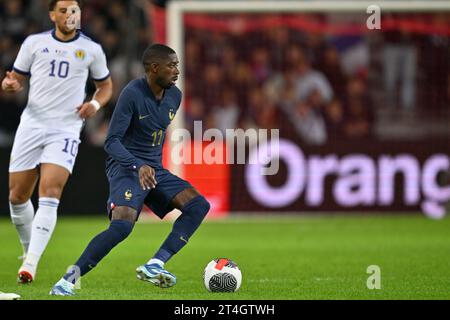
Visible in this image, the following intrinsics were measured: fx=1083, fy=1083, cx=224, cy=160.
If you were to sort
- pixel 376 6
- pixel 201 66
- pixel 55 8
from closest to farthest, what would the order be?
pixel 55 8 < pixel 376 6 < pixel 201 66

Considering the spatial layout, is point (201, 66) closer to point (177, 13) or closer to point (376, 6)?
point (177, 13)

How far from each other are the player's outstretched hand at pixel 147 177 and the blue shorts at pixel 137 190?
0.34 m

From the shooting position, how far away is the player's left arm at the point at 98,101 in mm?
9320

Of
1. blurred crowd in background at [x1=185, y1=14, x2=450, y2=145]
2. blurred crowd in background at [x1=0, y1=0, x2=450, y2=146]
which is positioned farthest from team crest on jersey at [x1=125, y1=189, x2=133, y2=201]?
blurred crowd in background at [x1=185, y1=14, x2=450, y2=145]

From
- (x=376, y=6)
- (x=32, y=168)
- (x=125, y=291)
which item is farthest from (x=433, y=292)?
(x=376, y=6)

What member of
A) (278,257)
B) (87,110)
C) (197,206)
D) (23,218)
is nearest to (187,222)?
(197,206)

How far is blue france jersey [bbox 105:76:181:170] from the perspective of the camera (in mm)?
7852

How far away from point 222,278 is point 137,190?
0.91 meters

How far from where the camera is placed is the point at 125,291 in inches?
320

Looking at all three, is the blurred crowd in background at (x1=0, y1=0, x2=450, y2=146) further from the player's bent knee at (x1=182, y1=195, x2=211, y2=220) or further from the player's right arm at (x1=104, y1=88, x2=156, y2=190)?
the player's right arm at (x1=104, y1=88, x2=156, y2=190)

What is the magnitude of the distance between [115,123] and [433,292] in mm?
2663

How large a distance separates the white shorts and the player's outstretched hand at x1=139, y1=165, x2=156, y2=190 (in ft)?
5.83

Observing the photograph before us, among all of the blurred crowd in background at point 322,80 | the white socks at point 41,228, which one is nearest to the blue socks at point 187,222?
the white socks at point 41,228

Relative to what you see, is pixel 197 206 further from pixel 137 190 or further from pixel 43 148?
pixel 43 148
